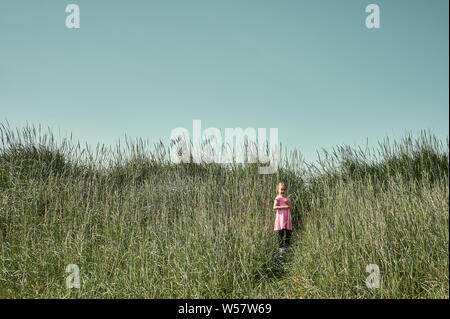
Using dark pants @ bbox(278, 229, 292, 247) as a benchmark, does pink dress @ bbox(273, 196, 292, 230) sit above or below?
above

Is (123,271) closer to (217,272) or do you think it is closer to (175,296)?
(175,296)

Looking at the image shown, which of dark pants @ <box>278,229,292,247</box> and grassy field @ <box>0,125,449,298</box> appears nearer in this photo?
grassy field @ <box>0,125,449,298</box>

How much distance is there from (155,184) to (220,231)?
324 cm

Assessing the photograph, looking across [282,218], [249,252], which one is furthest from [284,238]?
[249,252]

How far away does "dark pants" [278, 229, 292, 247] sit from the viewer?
5.12 meters

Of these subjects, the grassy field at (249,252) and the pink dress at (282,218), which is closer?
the grassy field at (249,252)

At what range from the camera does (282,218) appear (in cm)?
509

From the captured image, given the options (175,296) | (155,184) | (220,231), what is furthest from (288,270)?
(155,184)

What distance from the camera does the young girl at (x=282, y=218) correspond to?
508cm

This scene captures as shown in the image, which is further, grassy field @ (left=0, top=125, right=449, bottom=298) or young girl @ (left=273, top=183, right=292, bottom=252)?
young girl @ (left=273, top=183, right=292, bottom=252)

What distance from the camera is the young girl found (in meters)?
5.08

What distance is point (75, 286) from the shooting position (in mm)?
3887
